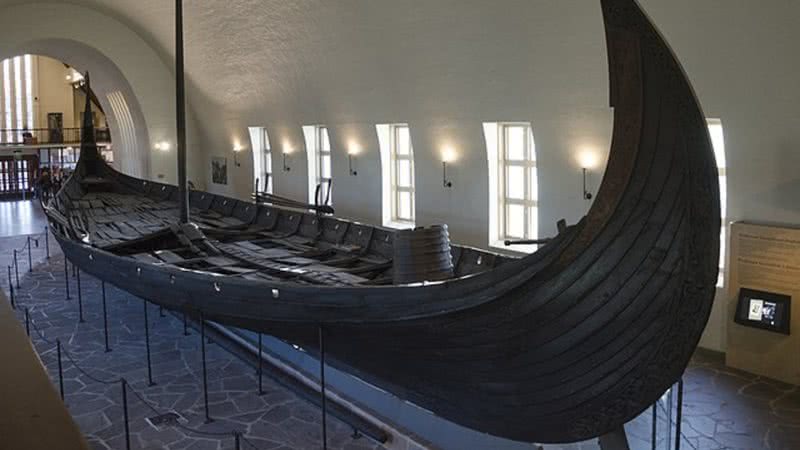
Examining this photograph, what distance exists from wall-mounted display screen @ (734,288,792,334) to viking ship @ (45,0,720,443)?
3281 millimetres

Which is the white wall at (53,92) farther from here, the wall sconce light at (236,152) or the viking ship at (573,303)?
the viking ship at (573,303)

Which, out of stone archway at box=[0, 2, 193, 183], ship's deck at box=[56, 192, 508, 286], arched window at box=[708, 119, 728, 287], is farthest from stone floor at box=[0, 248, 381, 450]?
stone archway at box=[0, 2, 193, 183]

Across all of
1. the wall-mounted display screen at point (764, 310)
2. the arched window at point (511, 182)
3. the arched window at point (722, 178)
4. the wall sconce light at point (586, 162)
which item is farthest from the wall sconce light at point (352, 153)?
the wall-mounted display screen at point (764, 310)

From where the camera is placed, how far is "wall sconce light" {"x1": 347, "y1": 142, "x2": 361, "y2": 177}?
15982mm

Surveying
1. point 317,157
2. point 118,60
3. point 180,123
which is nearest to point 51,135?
point 118,60

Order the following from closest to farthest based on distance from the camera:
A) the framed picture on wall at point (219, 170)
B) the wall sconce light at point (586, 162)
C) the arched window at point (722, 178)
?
1. the arched window at point (722, 178)
2. the wall sconce light at point (586, 162)
3. the framed picture on wall at point (219, 170)

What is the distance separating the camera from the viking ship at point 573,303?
3783 millimetres

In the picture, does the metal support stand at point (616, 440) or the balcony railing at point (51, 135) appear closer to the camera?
the metal support stand at point (616, 440)

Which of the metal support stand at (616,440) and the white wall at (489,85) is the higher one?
the white wall at (489,85)

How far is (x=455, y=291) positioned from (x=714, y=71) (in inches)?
210

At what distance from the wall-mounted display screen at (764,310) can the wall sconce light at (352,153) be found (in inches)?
364

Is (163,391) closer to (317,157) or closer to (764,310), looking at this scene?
(764,310)

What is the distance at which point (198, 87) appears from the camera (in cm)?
2069

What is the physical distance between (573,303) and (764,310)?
5073 mm
